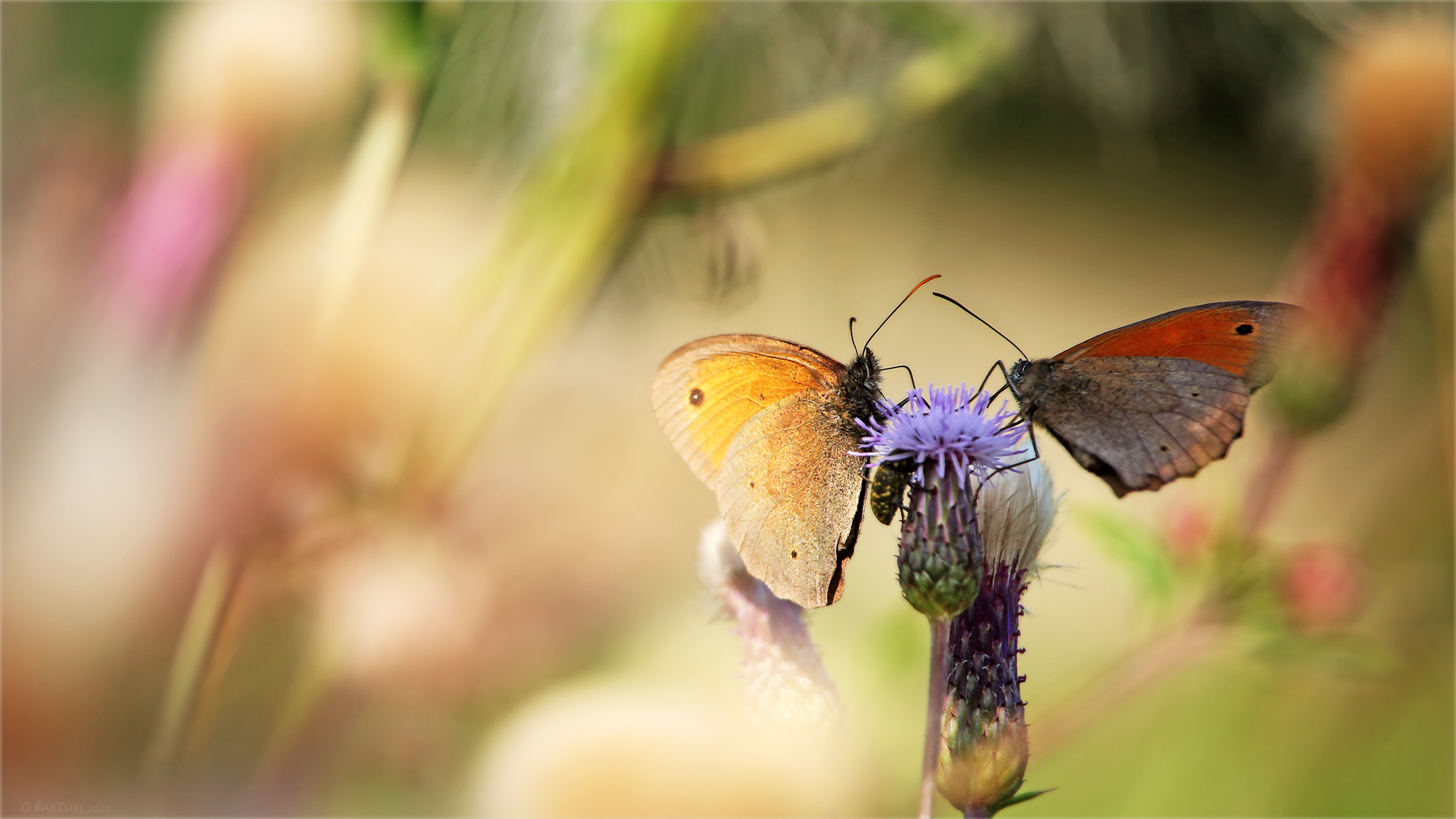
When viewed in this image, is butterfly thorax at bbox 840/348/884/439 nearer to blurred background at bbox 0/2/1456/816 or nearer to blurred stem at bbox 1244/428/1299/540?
blurred background at bbox 0/2/1456/816

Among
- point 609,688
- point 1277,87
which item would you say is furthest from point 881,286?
point 609,688

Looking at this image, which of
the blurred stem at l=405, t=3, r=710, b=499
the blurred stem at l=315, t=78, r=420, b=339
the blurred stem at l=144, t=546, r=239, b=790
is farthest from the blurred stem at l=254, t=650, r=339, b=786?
the blurred stem at l=315, t=78, r=420, b=339

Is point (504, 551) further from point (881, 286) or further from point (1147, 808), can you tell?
point (881, 286)

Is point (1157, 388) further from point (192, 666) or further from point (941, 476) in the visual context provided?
point (192, 666)

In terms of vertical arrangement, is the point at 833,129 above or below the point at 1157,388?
above

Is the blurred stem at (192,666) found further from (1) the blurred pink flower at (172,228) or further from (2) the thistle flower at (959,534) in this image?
(2) the thistle flower at (959,534)

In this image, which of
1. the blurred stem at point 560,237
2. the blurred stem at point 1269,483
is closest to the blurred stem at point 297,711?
the blurred stem at point 560,237

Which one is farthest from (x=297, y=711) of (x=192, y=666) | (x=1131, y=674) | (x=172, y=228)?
(x=1131, y=674)
